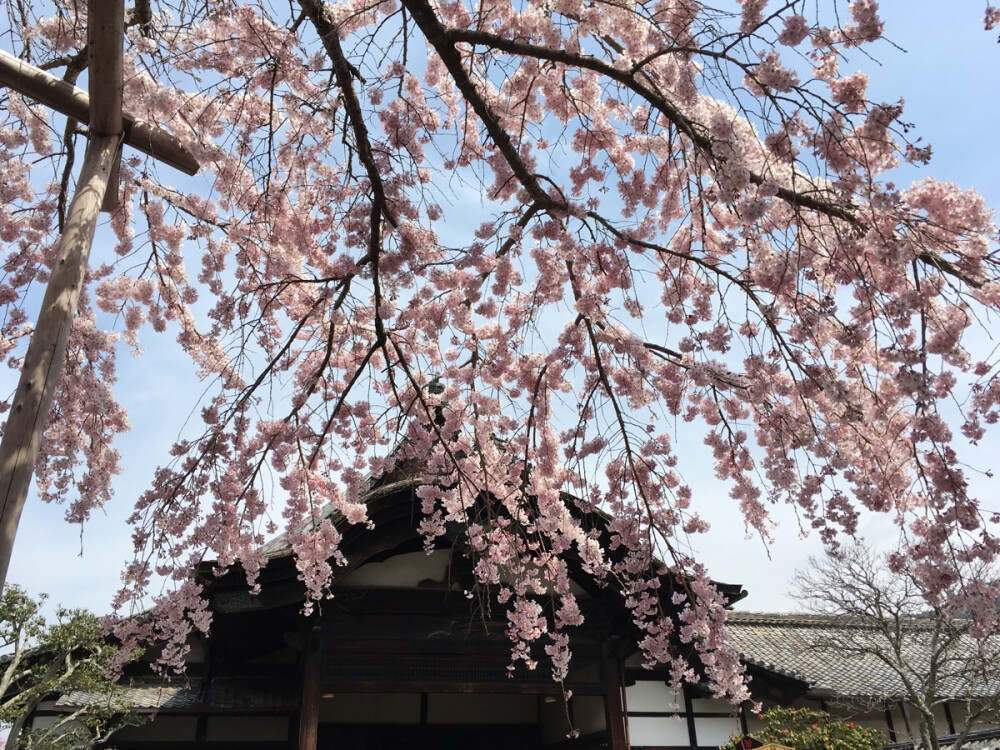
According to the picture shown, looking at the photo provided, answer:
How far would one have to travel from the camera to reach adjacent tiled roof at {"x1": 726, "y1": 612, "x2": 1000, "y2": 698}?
1128 centimetres

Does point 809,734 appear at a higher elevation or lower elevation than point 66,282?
lower

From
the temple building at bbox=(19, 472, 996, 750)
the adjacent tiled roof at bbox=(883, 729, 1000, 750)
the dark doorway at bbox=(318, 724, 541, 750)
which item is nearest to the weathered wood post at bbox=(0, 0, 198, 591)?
the temple building at bbox=(19, 472, 996, 750)

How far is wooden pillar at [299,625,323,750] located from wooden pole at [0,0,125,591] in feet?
14.0

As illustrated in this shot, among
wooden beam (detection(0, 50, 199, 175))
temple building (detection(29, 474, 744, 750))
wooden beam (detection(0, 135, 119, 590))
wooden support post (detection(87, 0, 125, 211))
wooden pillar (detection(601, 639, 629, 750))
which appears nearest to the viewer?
wooden beam (detection(0, 135, 119, 590))

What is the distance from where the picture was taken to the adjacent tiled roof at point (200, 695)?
22.7ft

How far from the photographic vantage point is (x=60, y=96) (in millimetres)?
3842

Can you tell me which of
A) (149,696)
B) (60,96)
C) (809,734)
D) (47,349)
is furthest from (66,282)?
(809,734)

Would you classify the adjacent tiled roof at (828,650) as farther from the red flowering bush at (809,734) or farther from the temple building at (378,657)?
the temple building at (378,657)

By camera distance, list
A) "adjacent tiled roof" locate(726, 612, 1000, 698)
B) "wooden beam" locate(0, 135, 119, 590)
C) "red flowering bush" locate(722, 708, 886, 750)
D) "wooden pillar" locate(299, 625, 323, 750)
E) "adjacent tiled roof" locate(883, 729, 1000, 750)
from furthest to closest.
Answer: "adjacent tiled roof" locate(726, 612, 1000, 698)
"adjacent tiled roof" locate(883, 729, 1000, 750)
"red flowering bush" locate(722, 708, 886, 750)
"wooden pillar" locate(299, 625, 323, 750)
"wooden beam" locate(0, 135, 119, 590)

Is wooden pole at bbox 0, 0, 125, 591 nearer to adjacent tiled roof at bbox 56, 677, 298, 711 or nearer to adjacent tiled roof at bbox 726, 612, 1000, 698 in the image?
adjacent tiled roof at bbox 56, 677, 298, 711

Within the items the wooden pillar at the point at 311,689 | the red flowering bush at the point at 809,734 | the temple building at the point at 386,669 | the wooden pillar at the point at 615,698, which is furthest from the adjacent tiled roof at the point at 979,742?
the wooden pillar at the point at 311,689

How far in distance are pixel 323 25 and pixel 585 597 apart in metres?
6.04

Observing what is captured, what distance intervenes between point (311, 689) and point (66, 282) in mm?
4645

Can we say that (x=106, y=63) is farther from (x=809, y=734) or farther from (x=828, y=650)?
(x=828, y=650)
